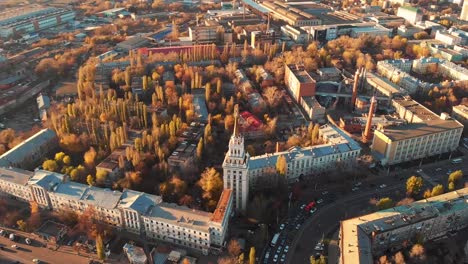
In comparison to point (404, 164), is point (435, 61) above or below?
above

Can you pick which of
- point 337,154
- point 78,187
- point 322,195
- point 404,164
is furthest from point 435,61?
point 78,187

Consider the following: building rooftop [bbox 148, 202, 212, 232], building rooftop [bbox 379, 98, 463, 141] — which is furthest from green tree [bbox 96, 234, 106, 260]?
building rooftop [bbox 379, 98, 463, 141]

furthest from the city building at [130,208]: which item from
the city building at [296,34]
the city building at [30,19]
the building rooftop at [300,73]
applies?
the city building at [30,19]

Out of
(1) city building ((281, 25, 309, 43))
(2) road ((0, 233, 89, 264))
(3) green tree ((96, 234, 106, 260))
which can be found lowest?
(2) road ((0, 233, 89, 264))

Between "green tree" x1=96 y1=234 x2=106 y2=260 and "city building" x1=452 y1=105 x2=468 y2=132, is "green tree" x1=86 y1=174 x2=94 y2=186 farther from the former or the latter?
"city building" x1=452 y1=105 x2=468 y2=132

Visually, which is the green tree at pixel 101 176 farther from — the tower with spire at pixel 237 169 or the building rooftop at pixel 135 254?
the tower with spire at pixel 237 169

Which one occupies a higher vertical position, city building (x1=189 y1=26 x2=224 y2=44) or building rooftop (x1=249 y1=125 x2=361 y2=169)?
city building (x1=189 y1=26 x2=224 y2=44)

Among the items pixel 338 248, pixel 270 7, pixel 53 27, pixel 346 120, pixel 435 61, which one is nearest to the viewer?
pixel 338 248

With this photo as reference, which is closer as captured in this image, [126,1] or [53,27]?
[53,27]

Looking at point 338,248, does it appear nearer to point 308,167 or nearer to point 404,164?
point 308,167
